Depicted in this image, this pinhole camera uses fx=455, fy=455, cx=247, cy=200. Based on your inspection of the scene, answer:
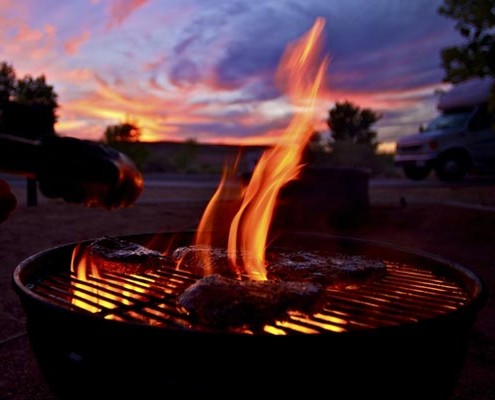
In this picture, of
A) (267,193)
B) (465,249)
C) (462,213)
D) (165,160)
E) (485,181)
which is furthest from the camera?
(165,160)

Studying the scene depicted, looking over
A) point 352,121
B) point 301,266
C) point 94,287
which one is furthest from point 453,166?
point 352,121

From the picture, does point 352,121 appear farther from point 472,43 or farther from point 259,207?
point 259,207

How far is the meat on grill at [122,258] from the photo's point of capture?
2.33 metres

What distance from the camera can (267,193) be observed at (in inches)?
115

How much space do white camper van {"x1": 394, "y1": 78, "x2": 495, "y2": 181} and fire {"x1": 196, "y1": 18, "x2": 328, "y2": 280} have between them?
1138 centimetres

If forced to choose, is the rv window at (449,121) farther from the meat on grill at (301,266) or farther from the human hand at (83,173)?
the human hand at (83,173)

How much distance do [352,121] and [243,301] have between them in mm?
33809

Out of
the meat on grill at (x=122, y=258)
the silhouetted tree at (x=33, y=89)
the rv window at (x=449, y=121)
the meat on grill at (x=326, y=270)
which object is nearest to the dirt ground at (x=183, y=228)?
the meat on grill at (x=122, y=258)

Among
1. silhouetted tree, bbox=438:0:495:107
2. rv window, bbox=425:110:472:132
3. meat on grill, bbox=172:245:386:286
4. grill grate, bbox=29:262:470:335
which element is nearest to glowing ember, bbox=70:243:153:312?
grill grate, bbox=29:262:470:335

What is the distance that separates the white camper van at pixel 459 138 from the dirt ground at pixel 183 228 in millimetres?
6300

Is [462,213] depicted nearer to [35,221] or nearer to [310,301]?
[310,301]

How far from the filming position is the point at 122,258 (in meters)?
2.32

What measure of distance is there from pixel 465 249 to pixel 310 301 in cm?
448

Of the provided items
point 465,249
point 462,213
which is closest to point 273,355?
point 465,249
